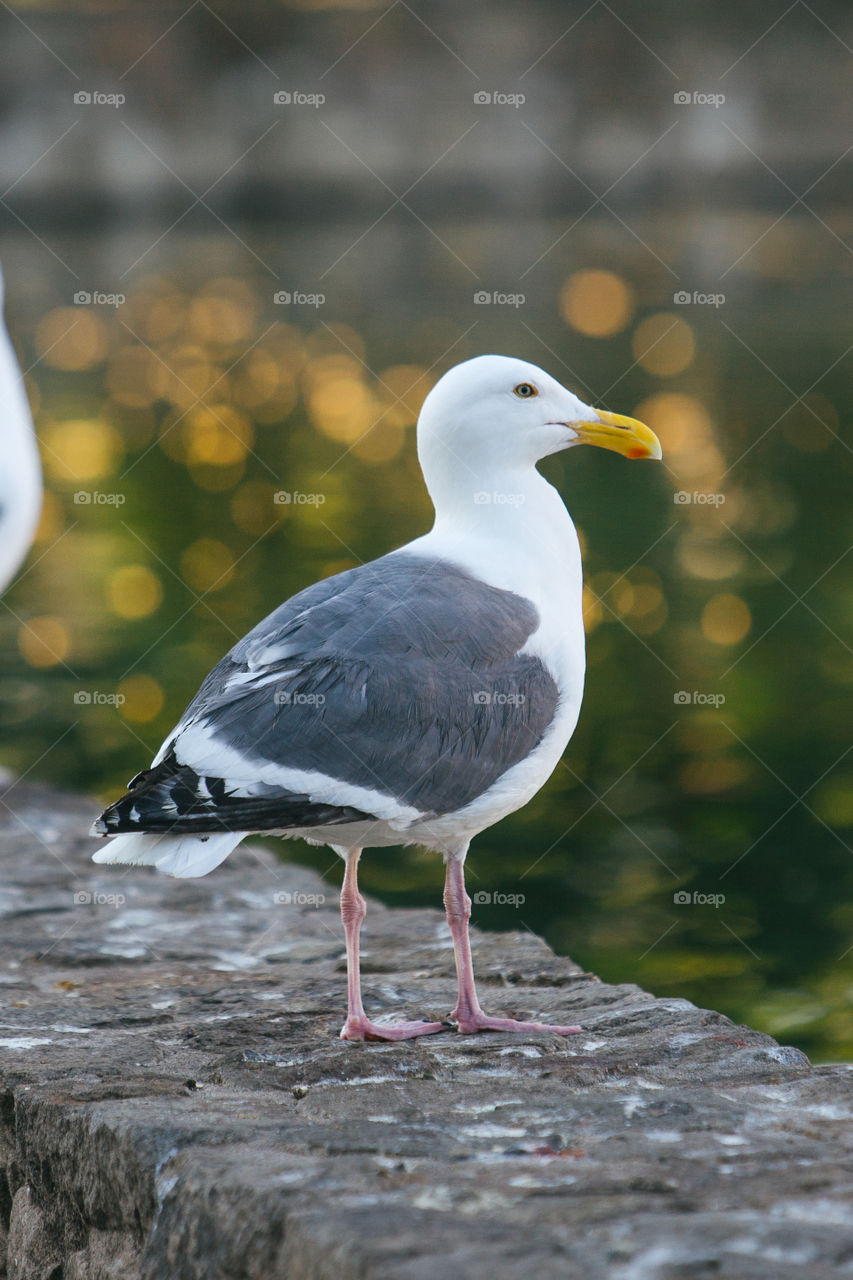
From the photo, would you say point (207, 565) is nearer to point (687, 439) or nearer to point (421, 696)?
point (687, 439)

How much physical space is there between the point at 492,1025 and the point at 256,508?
10.6 meters

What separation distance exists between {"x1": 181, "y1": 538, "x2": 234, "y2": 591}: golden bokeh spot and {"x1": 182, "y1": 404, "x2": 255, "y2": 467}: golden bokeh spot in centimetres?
382

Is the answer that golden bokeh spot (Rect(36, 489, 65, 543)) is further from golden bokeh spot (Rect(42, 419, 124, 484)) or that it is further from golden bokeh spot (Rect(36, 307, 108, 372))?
golden bokeh spot (Rect(36, 307, 108, 372))

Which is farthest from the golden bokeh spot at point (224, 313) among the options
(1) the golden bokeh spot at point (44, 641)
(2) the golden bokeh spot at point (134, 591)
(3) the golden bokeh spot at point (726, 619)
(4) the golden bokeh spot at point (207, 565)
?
(3) the golden bokeh spot at point (726, 619)

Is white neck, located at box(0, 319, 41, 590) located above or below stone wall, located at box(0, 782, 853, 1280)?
above

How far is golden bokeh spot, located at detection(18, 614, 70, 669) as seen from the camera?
10867 millimetres

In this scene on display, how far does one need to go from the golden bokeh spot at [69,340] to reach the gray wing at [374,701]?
17.6 metres

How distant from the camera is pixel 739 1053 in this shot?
11.3 ft

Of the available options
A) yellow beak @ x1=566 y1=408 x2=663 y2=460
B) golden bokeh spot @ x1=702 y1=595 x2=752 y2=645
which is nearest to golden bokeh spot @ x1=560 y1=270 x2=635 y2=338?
golden bokeh spot @ x1=702 y1=595 x2=752 y2=645

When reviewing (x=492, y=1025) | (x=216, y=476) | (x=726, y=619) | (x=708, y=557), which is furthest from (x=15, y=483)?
(x=216, y=476)

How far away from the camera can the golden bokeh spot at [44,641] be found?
10.9 metres

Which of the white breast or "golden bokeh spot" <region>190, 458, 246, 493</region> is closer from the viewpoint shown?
the white breast

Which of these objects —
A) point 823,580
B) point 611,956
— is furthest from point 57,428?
point 611,956

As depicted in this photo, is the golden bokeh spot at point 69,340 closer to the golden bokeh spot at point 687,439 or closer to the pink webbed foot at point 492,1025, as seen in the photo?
the golden bokeh spot at point 687,439
